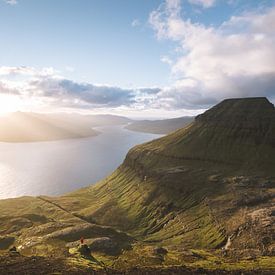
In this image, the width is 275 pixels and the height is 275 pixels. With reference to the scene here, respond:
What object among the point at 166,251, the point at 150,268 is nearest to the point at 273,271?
the point at 150,268

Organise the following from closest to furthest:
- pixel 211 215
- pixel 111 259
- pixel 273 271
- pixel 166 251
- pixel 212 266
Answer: pixel 273 271
pixel 212 266
pixel 111 259
pixel 166 251
pixel 211 215

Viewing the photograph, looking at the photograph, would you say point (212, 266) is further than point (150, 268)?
Yes

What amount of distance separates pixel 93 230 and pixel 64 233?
596 inches

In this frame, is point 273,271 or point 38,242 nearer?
point 273,271

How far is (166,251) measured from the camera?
13638 cm

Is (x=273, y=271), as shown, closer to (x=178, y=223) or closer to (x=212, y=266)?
(x=212, y=266)

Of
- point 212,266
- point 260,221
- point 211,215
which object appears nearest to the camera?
point 212,266

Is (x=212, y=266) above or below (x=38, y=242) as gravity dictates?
above

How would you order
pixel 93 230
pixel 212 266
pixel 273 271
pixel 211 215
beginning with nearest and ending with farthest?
pixel 273 271 → pixel 212 266 → pixel 93 230 → pixel 211 215

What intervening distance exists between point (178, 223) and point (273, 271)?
96171 mm

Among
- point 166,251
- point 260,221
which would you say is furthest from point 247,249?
point 166,251

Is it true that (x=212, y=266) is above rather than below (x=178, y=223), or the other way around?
above

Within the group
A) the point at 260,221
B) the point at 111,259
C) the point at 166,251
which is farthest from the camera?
the point at 260,221

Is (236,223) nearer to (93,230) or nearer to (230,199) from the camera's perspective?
(230,199)
